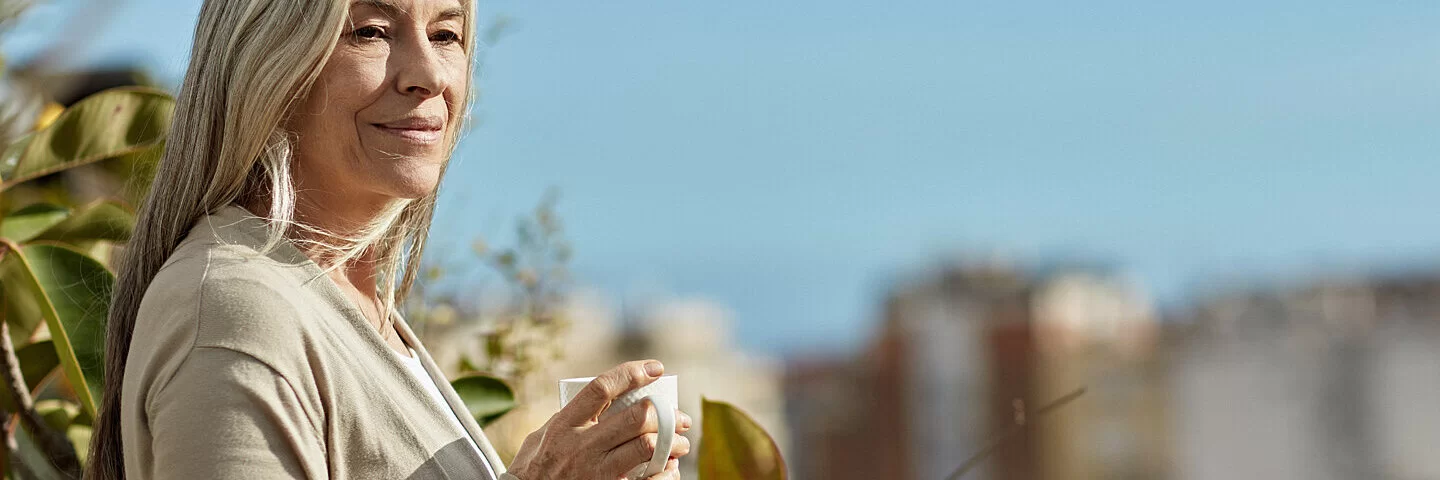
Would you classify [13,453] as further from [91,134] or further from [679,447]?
[679,447]

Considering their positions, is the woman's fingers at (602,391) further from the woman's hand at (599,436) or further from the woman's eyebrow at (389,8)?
the woman's eyebrow at (389,8)

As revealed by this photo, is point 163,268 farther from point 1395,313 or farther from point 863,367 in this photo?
point 863,367

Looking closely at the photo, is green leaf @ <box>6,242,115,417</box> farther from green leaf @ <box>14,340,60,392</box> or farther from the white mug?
the white mug

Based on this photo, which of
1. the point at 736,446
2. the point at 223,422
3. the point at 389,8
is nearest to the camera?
the point at 223,422

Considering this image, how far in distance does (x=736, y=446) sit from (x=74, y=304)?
61 centimetres

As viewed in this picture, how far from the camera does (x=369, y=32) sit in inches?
39.5

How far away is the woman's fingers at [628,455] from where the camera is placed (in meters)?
0.91

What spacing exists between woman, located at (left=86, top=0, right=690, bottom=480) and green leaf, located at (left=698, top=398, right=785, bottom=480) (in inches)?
10.1

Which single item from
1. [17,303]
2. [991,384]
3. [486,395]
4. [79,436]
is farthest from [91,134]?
[991,384]

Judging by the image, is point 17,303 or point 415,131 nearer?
point 415,131

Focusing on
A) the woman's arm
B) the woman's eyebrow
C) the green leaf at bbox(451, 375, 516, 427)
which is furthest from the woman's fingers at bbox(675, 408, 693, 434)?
the green leaf at bbox(451, 375, 516, 427)

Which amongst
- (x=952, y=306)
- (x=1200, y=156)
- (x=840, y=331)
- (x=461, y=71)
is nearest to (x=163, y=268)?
(x=461, y=71)

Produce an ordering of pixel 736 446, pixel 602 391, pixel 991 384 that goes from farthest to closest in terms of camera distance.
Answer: pixel 991 384
pixel 736 446
pixel 602 391

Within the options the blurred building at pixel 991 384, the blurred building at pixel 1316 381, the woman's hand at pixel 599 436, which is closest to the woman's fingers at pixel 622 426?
the woman's hand at pixel 599 436
